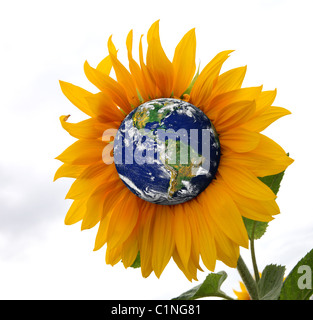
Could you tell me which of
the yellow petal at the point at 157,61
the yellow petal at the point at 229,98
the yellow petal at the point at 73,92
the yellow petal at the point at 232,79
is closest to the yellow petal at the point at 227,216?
the yellow petal at the point at 229,98

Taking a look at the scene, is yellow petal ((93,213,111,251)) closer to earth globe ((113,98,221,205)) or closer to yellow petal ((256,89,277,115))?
earth globe ((113,98,221,205))

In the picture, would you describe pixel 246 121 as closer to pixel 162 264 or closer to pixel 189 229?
pixel 189 229

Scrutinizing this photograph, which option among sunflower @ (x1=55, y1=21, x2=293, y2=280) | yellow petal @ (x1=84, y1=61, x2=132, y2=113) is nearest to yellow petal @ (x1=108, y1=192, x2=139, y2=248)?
sunflower @ (x1=55, y1=21, x2=293, y2=280)

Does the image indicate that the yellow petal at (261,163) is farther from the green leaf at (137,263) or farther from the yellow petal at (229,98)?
the green leaf at (137,263)

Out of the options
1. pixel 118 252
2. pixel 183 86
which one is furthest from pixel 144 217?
pixel 183 86
